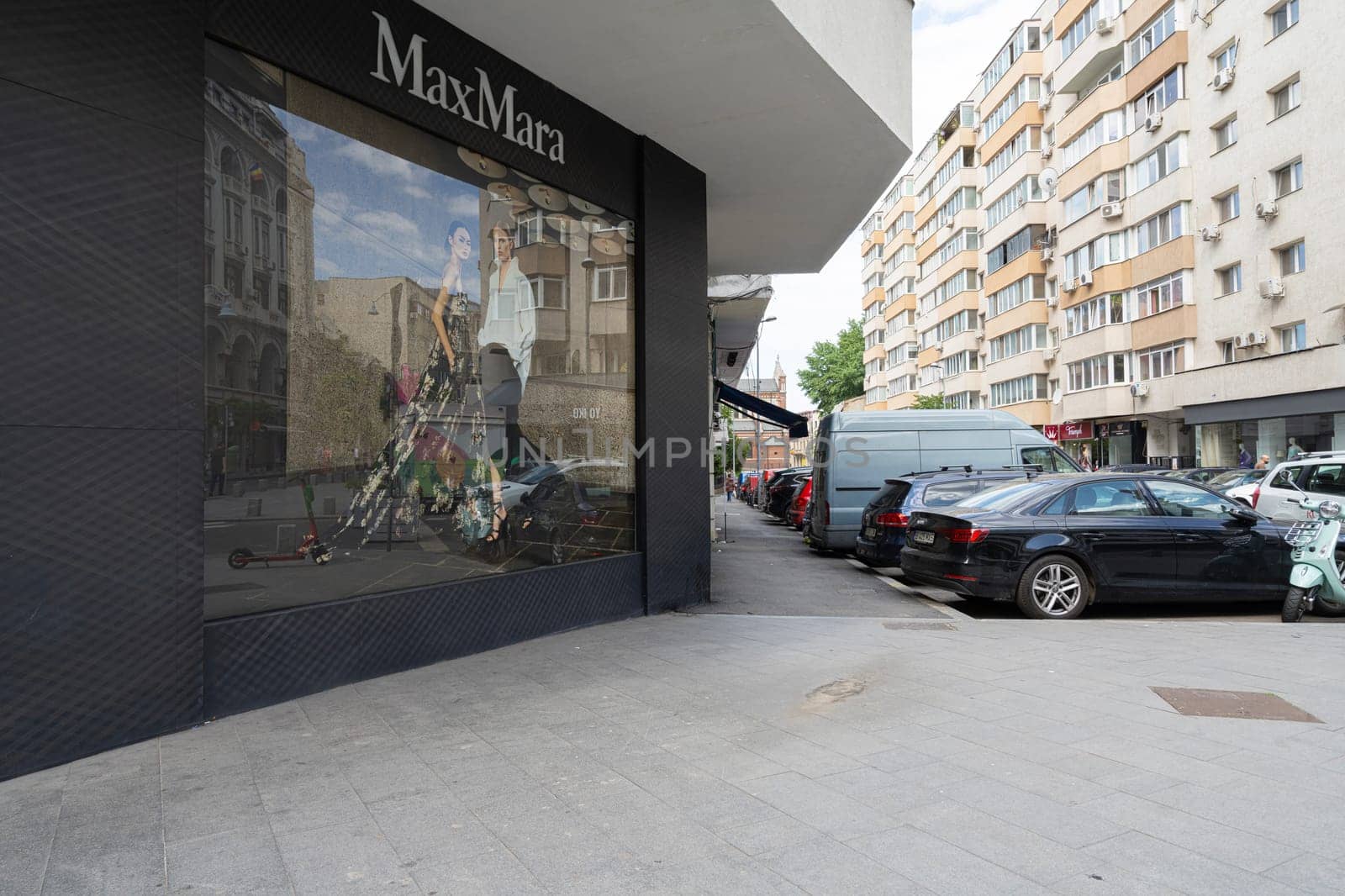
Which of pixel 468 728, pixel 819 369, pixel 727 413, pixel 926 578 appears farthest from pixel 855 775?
pixel 819 369

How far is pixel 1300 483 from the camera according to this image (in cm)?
1536

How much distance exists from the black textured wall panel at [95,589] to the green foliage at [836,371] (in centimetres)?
8691

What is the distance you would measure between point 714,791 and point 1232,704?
11.3 feet

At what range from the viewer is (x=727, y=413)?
28.1m

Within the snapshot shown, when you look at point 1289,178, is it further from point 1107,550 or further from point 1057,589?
point 1057,589

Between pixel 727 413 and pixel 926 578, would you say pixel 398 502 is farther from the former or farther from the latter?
pixel 727 413

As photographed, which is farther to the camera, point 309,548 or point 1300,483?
point 1300,483

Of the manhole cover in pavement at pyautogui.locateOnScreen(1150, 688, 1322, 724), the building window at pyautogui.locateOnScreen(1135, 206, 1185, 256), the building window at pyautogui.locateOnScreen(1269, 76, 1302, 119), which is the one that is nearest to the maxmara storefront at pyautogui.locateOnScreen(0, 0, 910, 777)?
the manhole cover in pavement at pyautogui.locateOnScreen(1150, 688, 1322, 724)

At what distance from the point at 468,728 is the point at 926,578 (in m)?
6.29

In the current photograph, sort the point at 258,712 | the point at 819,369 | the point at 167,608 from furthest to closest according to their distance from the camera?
1. the point at 819,369
2. the point at 258,712
3. the point at 167,608

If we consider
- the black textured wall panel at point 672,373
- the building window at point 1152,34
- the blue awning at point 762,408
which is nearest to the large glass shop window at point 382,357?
the black textured wall panel at point 672,373

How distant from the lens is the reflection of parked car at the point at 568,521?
743 centimetres

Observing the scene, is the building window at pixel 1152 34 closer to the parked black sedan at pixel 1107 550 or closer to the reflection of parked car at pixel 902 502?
the reflection of parked car at pixel 902 502

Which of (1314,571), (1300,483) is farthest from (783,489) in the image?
(1314,571)
